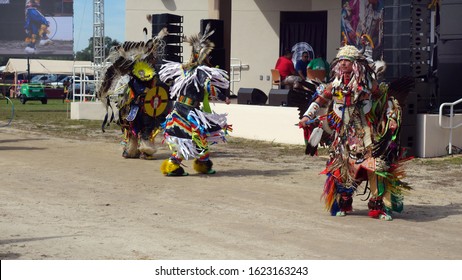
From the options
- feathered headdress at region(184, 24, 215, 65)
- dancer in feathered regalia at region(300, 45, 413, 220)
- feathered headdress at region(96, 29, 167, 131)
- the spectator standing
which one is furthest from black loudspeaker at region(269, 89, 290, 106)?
dancer in feathered regalia at region(300, 45, 413, 220)

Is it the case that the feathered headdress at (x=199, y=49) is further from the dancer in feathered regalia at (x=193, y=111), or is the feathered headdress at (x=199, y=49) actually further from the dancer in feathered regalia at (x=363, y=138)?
the dancer in feathered regalia at (x=363, y=138)

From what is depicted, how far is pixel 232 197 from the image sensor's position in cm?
1083

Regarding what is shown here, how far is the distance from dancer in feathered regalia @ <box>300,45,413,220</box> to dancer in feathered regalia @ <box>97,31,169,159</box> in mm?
5772

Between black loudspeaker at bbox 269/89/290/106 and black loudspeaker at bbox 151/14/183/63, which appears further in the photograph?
black loudspeaker at bbox 151/14/183/63

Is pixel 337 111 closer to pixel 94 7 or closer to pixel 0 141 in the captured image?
pixel 0 141

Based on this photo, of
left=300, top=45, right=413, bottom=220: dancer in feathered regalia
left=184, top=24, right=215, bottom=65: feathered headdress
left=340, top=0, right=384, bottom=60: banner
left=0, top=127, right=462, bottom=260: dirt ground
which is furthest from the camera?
left=340, top=0, right=384, bottom=60: banner

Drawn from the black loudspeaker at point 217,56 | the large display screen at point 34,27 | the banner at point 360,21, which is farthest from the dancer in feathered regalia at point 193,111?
the large display screen at point 34,27

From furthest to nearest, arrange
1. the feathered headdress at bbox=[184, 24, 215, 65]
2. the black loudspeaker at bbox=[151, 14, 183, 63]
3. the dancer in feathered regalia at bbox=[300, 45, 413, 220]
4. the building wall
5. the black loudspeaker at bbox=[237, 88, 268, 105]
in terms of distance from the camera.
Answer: the building wall, the black loudspeaker at bbox=[237, 88, 268, 105], the black loudspeaker at bbox=[151, 14, 183, 63], the feathered headdress at bbox=[184, 24, 215, 65], the dancer in feathered regalia at bbox=[300, 45, 413, 220]

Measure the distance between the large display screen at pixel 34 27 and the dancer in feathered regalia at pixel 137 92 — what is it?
35.7 metres

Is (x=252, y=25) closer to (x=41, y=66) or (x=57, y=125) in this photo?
(x=57, y=125)

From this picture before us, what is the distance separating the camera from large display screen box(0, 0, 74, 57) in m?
49.6

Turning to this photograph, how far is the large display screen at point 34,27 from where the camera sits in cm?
4959

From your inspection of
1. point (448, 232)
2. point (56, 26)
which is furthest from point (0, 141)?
point (56, 26)

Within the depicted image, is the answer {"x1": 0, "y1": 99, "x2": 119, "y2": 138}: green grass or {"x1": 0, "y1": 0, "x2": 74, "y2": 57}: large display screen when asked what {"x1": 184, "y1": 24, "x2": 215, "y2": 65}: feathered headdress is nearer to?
{"x1": 0, "y1": 99, "x2": 119, "y2": 138}: green grass
